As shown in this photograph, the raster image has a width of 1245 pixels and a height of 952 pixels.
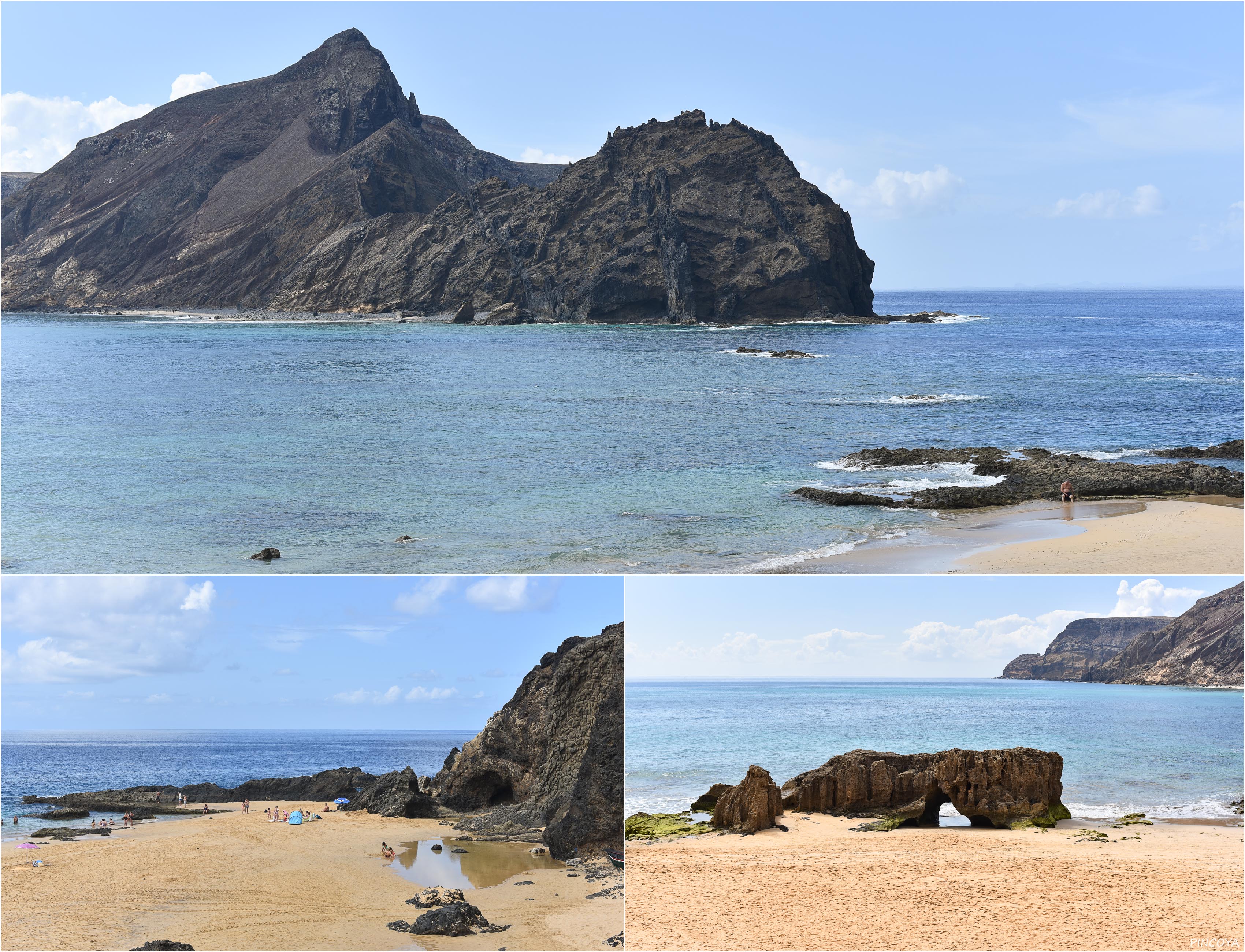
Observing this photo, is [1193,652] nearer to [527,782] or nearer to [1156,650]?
[1156,650]

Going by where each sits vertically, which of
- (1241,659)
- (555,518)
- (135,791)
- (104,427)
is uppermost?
(104,427)

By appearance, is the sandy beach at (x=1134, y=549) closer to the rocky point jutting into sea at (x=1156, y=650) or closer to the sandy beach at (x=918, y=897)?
the rocky point jutting into sea at (x=1156, y=650)

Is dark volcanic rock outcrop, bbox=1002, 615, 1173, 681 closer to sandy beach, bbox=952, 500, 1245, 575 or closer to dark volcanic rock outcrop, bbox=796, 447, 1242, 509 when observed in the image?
sandy beach, bbox=952, 500, 1245, 575

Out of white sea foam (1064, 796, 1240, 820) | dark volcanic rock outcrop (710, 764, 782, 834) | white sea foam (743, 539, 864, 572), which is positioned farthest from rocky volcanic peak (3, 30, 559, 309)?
dark volcanic rock outcrop (710, 764, 782, 834)

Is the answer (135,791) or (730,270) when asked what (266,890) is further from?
(730,270)

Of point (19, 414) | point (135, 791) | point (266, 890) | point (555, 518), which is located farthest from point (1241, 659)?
point (19, 414)

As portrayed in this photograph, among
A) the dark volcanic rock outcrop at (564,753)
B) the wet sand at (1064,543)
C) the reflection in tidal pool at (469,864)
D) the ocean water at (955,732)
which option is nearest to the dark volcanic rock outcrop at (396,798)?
the dark volcanic rock outcrop at (564,753)

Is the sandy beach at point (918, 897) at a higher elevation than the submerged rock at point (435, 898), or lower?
higher
